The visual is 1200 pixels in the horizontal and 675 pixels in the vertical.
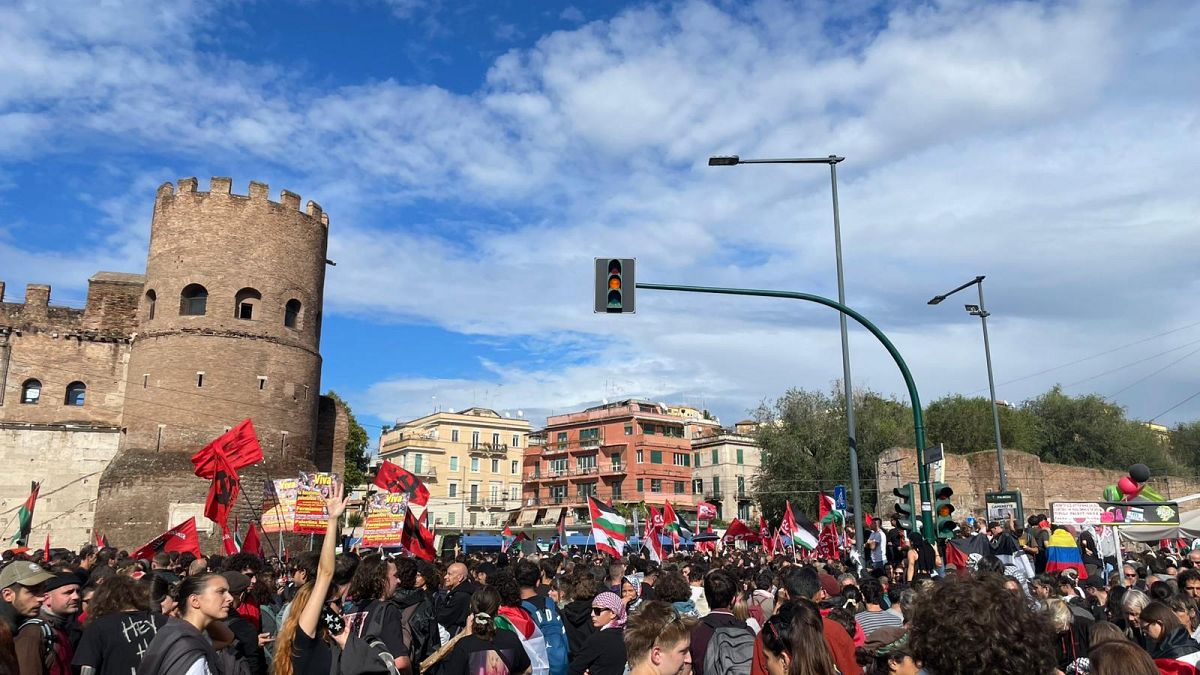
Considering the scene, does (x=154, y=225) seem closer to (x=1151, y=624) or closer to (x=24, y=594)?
(x=24, y=594)

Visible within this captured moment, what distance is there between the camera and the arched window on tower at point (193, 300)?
3259 centimetres

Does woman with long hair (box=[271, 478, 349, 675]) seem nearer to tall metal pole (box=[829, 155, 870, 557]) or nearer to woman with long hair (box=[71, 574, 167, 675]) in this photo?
woman with long hair (box=[71, 574, 167, 675])

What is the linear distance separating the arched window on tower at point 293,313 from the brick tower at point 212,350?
0.04 meters

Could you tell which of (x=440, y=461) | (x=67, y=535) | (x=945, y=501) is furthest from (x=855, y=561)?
(x=440, y=461)

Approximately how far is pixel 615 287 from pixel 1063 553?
7.48 m

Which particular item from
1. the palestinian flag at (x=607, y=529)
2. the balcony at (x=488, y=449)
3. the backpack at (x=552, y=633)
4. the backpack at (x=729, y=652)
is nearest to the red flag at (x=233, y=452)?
the palestinian flag at (x=607, y=529)

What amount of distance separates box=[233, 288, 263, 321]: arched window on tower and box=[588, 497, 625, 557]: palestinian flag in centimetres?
2085

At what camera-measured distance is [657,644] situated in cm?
401

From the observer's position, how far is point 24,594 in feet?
15.9

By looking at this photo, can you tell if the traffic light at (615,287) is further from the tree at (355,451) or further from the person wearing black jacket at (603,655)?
the tree at (355,451)

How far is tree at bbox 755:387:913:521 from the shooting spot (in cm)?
4741

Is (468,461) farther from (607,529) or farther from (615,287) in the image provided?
(615,287)

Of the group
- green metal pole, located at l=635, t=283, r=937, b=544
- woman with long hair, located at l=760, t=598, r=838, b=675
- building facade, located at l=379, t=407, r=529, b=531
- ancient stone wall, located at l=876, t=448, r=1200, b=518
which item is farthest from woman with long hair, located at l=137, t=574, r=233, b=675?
building facade, located at l=379, t=407, r=529, b=531

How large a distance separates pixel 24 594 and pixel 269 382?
29474 mm
